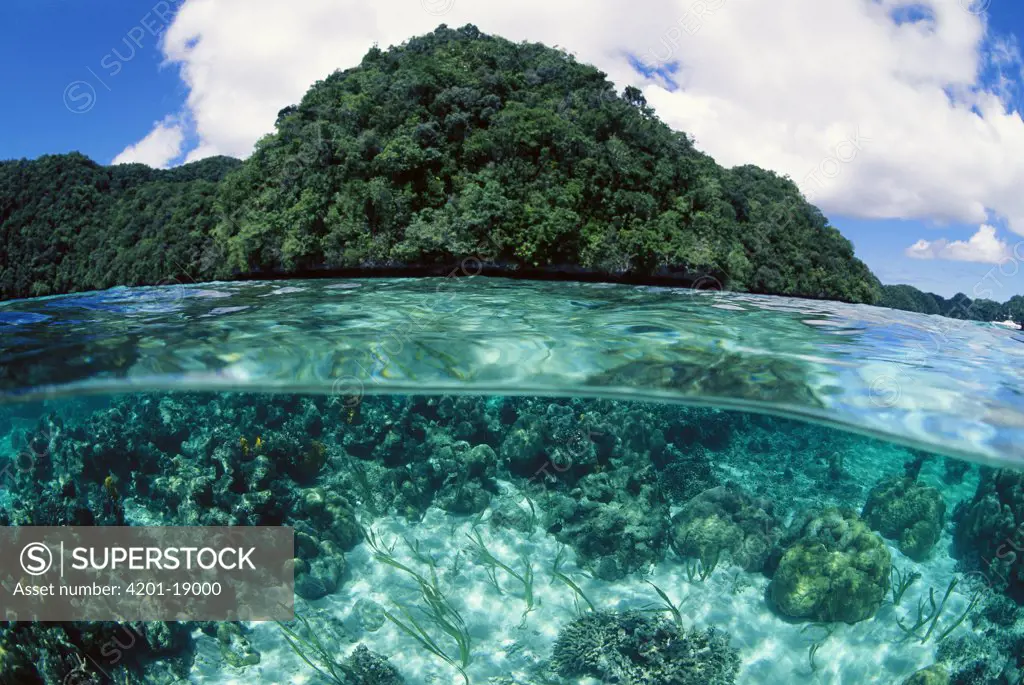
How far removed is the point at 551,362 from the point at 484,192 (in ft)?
92.9

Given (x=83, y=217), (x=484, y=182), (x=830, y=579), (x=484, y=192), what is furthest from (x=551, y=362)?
(x=83, y=217)

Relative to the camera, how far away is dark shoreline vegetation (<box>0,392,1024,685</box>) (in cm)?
837

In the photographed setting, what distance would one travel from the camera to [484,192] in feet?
117

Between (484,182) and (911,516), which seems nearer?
(911,516)

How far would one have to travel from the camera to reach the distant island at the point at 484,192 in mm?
35562

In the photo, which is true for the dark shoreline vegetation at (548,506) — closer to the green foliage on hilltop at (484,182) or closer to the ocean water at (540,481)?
the ocean water at (540,481)

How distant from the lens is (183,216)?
53.3 meters

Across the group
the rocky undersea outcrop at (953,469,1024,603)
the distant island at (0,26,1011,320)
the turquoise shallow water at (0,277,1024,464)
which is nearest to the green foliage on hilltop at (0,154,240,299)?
the distant island at (0,26,1011,320)

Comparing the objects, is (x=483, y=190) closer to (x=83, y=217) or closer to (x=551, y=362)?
(x=551, y=362)

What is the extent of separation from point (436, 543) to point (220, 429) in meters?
4.62

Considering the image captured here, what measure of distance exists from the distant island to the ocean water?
2396 cm

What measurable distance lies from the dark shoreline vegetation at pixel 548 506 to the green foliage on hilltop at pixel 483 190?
23803mm

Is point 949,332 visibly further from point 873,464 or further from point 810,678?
point 810,678

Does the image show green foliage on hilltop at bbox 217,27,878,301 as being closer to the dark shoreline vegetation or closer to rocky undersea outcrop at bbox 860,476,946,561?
the dark shoreline vegetation
